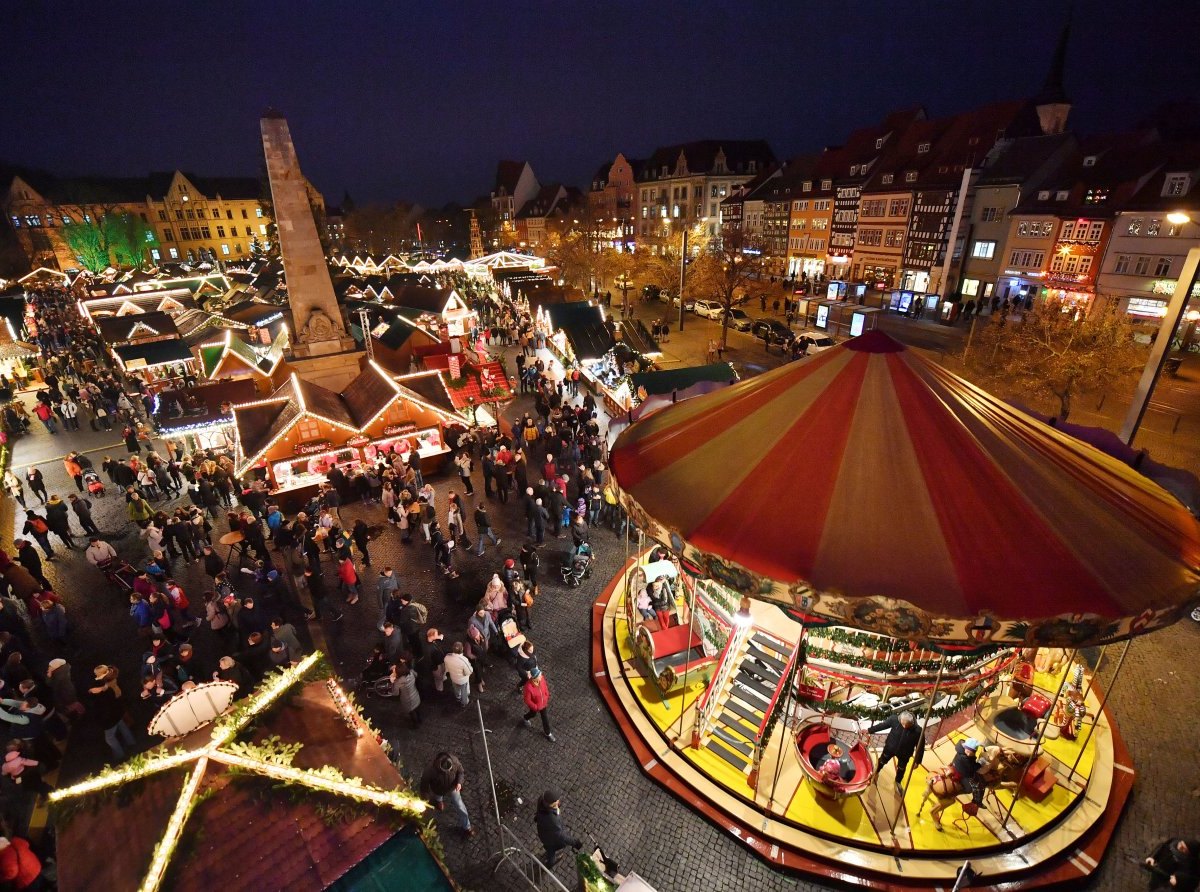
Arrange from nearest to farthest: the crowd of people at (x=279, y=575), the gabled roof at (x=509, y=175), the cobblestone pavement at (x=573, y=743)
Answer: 1. the cobblestone pavement at (x=573, y=743)
2. the crowd of people at (x=279, y=575)
3. the gabled roof at (x=509, y=175)

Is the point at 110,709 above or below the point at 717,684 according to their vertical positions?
above

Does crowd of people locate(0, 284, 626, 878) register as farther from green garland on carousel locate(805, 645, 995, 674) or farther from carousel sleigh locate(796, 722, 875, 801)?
green garland on carousel locate(805, 645, 995, 674)

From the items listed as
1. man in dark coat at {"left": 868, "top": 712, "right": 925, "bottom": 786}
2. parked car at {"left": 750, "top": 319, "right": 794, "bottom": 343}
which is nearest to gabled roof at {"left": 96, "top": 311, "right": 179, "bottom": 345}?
parked car at {"left": 750, "top": 319, "right": 794, "bottom": 343}

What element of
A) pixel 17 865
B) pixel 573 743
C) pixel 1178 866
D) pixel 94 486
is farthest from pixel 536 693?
pixel 94 486

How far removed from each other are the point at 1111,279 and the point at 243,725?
129 ft

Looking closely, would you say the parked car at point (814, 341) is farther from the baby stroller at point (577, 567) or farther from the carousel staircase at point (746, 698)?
the carousel staircase at point (746, 698)

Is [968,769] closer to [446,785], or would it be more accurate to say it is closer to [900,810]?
[900,810]

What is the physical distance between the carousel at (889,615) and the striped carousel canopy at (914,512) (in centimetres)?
2

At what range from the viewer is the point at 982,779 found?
6.64 metres

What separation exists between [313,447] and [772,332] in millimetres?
23130

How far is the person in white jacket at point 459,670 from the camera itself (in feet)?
26.5

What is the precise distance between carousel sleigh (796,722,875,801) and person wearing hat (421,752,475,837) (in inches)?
170

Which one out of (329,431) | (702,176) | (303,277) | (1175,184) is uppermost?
(702,176)

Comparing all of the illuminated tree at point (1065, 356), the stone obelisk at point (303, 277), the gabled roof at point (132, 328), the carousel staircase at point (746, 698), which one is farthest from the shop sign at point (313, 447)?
the illuminated tree at point (1065, 356)
